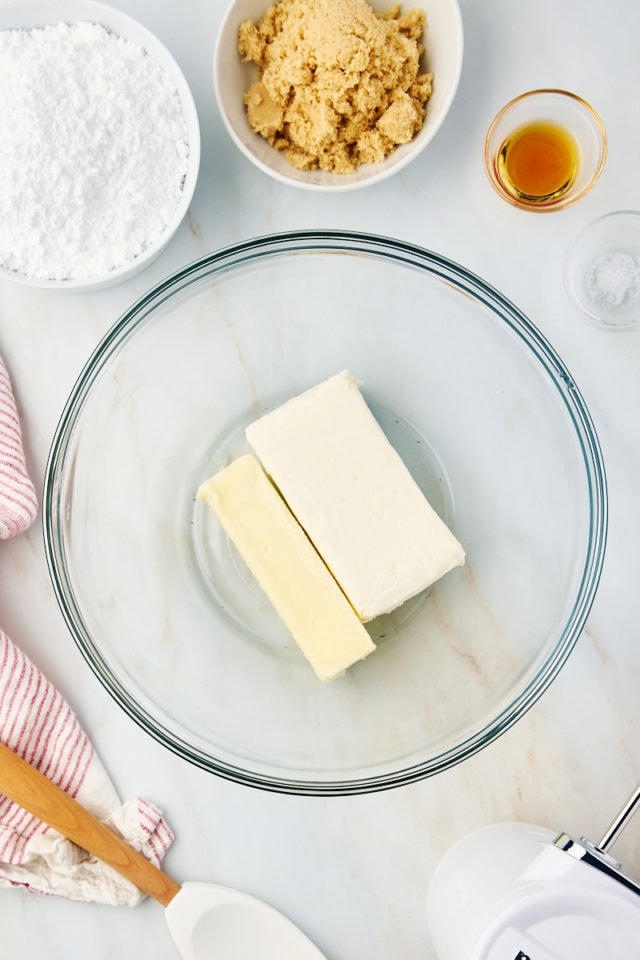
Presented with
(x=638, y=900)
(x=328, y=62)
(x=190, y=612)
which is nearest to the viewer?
(x=638, y=900)

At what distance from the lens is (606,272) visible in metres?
1.04

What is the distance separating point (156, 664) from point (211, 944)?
15.1 inches

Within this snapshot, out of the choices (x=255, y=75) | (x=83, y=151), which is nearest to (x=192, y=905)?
(x=83, y=151)

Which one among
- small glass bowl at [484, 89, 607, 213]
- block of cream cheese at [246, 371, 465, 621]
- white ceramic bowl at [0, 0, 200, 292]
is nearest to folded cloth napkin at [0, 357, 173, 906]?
white ceramic bowl at [0, 0, 200, 292]

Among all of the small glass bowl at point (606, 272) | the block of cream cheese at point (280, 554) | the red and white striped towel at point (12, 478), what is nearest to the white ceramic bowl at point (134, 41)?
the red and white striped towel at point (12, 478)

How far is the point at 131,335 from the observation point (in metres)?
0.96

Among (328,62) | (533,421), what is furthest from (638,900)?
(328,62)

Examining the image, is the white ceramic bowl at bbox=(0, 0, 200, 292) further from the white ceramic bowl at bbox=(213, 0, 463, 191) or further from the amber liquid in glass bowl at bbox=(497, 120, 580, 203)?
the amber liquid in glass bowl at bbox=(497, 120, 580, 203)

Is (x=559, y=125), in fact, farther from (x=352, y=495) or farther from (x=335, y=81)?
(x=352, y=495)

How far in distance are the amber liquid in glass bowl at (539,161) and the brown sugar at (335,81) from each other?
A: 0.15 meters

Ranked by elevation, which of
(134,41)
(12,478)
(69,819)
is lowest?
(69,819)

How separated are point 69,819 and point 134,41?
3.12 ft

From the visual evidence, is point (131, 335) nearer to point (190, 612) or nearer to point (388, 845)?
point (190, 612)

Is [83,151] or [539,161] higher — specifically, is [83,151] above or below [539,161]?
below
